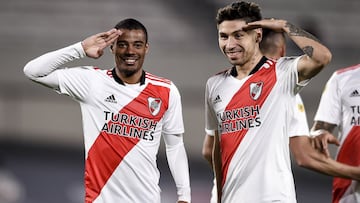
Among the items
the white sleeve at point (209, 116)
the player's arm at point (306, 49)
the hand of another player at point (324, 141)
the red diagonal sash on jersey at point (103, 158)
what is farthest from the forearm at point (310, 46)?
the red diagonal sash on jersey at point (103, 158)

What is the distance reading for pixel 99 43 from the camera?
6418 millimetres

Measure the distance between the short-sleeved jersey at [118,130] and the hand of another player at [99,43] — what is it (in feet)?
0.90

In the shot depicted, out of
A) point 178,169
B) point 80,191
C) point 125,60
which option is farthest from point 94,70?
point 80,191

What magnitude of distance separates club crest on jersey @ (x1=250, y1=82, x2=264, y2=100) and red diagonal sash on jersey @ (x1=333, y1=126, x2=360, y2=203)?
1130 mm

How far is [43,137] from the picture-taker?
12859 mm

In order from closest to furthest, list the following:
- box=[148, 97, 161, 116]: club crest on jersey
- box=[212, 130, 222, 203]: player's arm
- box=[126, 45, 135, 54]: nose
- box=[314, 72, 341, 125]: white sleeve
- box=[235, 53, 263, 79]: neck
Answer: box=[235, 53, 263, 79]: neck
box=[212, 130, 222, 203]: player's arm
box=[126, 45, 135, 54]: nose
box=[148, 97, 161, 116]: club crest on jersey
box=[314, 72, 341, 125]: white sleeve

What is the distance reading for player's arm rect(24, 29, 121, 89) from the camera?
6359 millimetres

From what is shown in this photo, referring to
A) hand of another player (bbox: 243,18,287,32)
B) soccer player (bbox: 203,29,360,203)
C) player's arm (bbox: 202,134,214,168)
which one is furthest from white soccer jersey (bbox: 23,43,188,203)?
hand of another player (bbox: 243,18,287,32)

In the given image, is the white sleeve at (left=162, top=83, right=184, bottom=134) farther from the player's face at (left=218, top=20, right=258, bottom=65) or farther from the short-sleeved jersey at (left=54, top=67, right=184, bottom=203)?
the player's face at (left=218, top=20, right=258, bottom=65)

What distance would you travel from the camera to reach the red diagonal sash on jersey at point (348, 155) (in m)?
6.91

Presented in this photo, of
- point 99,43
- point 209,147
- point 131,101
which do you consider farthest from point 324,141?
point 99,43

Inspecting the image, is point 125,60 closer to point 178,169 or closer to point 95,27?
point 178,169

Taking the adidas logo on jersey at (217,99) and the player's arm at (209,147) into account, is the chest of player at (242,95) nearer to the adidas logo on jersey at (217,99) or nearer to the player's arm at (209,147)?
the adidas logo on jersey at (217,99)

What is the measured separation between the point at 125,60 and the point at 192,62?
6.51m
